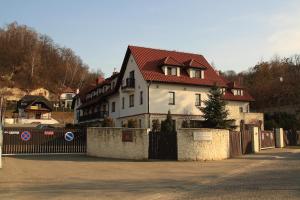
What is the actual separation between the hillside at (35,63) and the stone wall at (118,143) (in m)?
89.1

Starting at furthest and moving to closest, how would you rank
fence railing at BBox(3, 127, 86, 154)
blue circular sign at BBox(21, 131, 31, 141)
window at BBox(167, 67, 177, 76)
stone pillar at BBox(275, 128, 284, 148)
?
window at BBox(167, 67, 177, 76), stone pillar at BBox(275, 128, 284, 148), blue circular sign at BBox(21, 131, 31, 141), fence railing at BBox(3, 127, 86, 154)

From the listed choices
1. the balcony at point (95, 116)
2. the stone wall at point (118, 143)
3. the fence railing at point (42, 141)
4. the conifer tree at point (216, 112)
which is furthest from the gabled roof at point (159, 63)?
the stone wall at point (118, 143)

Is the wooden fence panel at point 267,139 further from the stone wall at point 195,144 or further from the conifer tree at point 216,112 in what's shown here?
the stone wall at point 195,144

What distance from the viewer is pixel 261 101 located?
72.5m

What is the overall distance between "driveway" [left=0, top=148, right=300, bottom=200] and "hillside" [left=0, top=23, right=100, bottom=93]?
96.3m

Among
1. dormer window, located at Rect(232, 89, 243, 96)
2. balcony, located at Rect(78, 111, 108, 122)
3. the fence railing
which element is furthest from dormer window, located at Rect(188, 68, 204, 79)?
the fence railing

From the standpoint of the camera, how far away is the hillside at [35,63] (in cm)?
10981

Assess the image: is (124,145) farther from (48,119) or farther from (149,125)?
(48,119)

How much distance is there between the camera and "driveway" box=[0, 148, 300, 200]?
37.1 feet

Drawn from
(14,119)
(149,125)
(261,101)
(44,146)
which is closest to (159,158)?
(44,146)

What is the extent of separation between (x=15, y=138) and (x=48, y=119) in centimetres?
6656

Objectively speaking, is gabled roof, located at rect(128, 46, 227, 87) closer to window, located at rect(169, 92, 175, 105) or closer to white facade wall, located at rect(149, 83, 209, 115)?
white facade wall, located at rect(149, 83, 209, 115)

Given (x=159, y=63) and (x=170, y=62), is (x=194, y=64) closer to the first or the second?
(x=170, y=62)

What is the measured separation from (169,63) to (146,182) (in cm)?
2790
